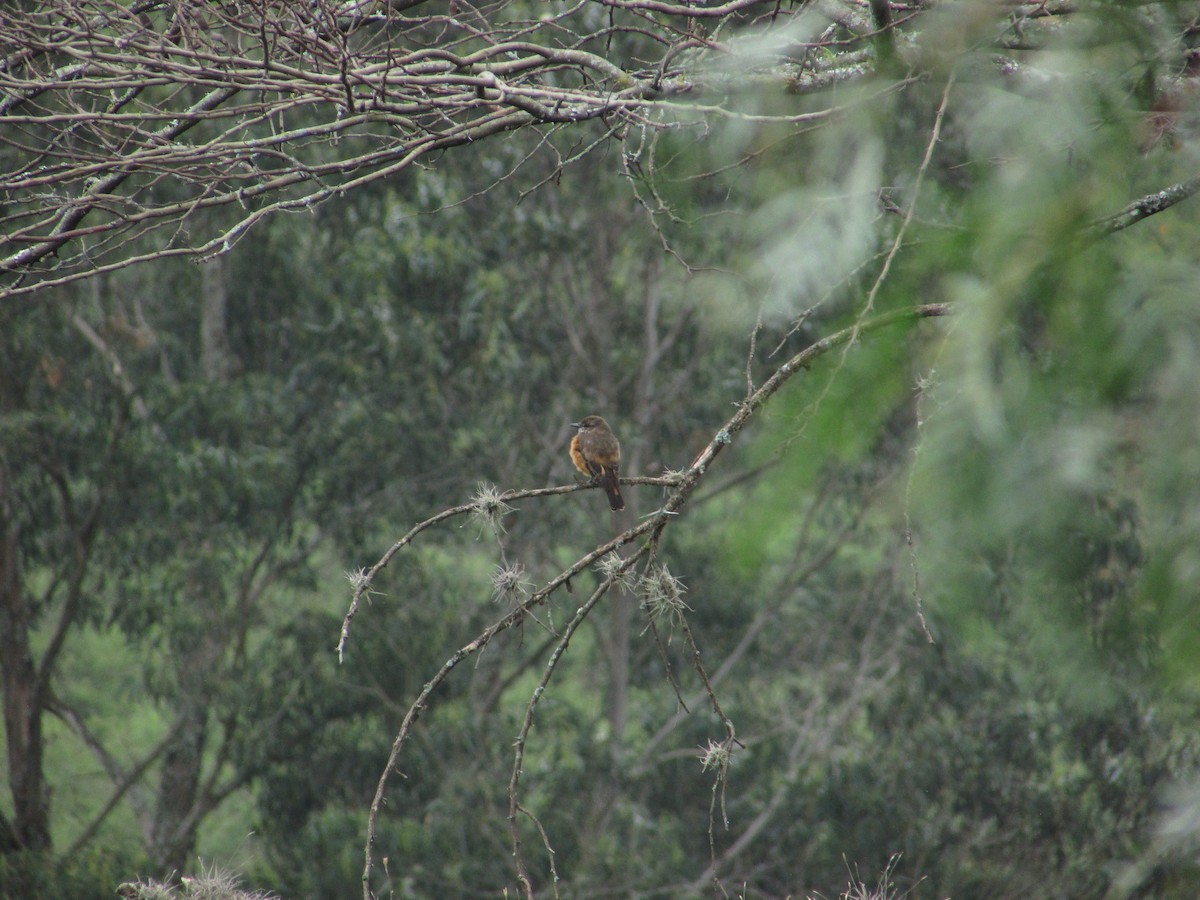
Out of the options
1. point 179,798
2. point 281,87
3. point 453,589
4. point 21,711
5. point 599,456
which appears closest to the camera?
point 281,87

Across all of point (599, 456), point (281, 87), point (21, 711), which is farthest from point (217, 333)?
point (281, 87)

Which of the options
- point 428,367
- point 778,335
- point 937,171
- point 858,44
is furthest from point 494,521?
point 428,367

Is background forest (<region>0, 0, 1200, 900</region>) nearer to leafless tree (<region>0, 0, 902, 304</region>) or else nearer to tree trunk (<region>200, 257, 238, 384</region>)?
tree trunk (<region>200, 257, 238, 384</region>)

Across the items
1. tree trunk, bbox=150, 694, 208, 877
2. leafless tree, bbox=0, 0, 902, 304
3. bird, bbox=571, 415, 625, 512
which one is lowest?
tree trunk, bbox=150, 694, 208, 877

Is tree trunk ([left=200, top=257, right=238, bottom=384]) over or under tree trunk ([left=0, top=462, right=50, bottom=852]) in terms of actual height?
over


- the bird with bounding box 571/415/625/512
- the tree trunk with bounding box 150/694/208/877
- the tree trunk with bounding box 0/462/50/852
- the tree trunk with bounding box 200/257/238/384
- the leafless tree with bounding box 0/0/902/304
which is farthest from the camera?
the tree trunk with bounding box 200/257/238/384

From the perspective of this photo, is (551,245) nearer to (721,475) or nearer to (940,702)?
(721,475)

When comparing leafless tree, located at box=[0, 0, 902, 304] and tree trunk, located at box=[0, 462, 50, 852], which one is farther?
tree trunk, located at box=[0, 462, 50, 852]

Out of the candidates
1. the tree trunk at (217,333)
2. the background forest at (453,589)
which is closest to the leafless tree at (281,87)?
the background forest at (453,589)

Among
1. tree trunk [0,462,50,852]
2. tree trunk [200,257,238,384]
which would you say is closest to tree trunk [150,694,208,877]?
tree trunk [0,462,50,852]

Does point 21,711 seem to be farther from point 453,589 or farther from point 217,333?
point 453,589

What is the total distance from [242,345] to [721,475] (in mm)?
4547

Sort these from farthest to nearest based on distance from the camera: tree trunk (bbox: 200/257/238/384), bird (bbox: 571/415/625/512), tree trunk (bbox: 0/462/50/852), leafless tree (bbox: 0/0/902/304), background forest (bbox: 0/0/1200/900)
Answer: tree trunk (bbox: 200/257/238/384)
tree trunk (bbox: 0/462/50/852)
background forest (bbox: 0/0/1200/900)
bird (bbox: 571/415/625/512)
leafless tree (bbox: 0/0/902/304)

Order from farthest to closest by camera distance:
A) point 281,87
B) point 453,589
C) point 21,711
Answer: point 21,711
point 453,589
point 281,87
